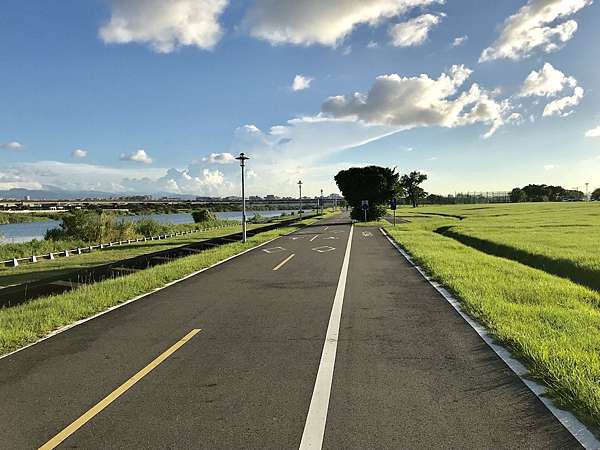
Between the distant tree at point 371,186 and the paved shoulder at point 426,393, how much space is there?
44.2m

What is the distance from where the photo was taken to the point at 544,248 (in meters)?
19.2

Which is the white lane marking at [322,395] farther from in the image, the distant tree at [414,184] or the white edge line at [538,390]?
the distant tree at [414,184]

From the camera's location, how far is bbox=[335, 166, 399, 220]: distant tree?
167 feet

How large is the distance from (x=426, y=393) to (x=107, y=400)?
3.53 meters

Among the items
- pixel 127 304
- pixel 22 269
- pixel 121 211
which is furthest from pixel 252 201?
pixel 127 304

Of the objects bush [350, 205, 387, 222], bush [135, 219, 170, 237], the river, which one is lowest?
the river

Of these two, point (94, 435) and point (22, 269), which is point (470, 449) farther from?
point (22, 269)

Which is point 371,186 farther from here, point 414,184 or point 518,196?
point 518,196

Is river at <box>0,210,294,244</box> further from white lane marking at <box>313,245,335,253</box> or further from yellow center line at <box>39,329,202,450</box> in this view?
yellow center line at <box>39,329,202,450</box>

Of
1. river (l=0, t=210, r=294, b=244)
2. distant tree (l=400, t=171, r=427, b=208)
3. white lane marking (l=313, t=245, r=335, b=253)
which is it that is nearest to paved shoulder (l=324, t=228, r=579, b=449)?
white lane marking (l=313, t=245, r=335, b=253)

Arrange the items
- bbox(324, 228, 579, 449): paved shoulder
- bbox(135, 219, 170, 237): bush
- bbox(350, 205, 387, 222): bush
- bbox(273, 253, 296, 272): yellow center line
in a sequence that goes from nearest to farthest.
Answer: bbox(324, 228, 579, 449): paved shoulder, bbox(273, 253, 296, 272): yellow center line, bbox(135, 219, 170, 237): bush, bbox(350, 205, 387, 222): bush

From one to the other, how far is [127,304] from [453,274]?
885 cm

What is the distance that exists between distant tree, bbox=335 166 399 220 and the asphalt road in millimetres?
43327

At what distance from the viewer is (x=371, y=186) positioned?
51125 mm
